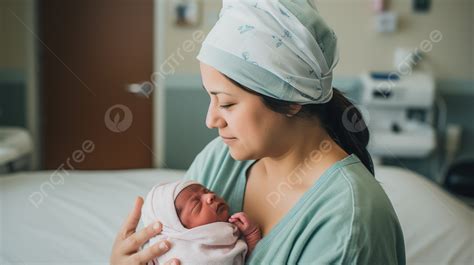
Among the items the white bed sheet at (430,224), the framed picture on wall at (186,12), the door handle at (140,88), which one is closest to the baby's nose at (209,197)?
the white bed sheet at (430,224)

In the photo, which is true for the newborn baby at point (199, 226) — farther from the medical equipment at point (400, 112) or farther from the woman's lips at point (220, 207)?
the medical equipment at point (400, 112)

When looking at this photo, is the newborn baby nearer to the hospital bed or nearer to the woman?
the woman

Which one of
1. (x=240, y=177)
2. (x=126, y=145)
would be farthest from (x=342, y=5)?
(x=240, y=177)

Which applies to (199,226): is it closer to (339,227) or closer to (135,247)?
(135,247)

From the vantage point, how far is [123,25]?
336 cm

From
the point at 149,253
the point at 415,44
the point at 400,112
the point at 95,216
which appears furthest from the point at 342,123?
the point at 415,44

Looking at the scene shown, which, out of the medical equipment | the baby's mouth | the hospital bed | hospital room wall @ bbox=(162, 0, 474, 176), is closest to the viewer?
the baby's mouth

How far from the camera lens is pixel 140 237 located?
1.01m

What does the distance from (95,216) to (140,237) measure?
0.67m

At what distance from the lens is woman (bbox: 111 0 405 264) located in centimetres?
87

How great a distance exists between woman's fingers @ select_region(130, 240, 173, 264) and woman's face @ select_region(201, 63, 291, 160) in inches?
8.7

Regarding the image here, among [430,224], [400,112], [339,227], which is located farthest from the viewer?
[400,112]

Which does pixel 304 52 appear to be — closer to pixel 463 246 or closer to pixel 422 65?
pixel 463 246

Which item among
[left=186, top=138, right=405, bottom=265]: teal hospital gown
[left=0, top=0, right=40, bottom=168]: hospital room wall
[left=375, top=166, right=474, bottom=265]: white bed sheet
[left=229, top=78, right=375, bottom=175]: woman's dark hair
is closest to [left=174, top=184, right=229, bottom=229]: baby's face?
[left=186, top=138, right=405, bottom=265]: teal hospital gown
